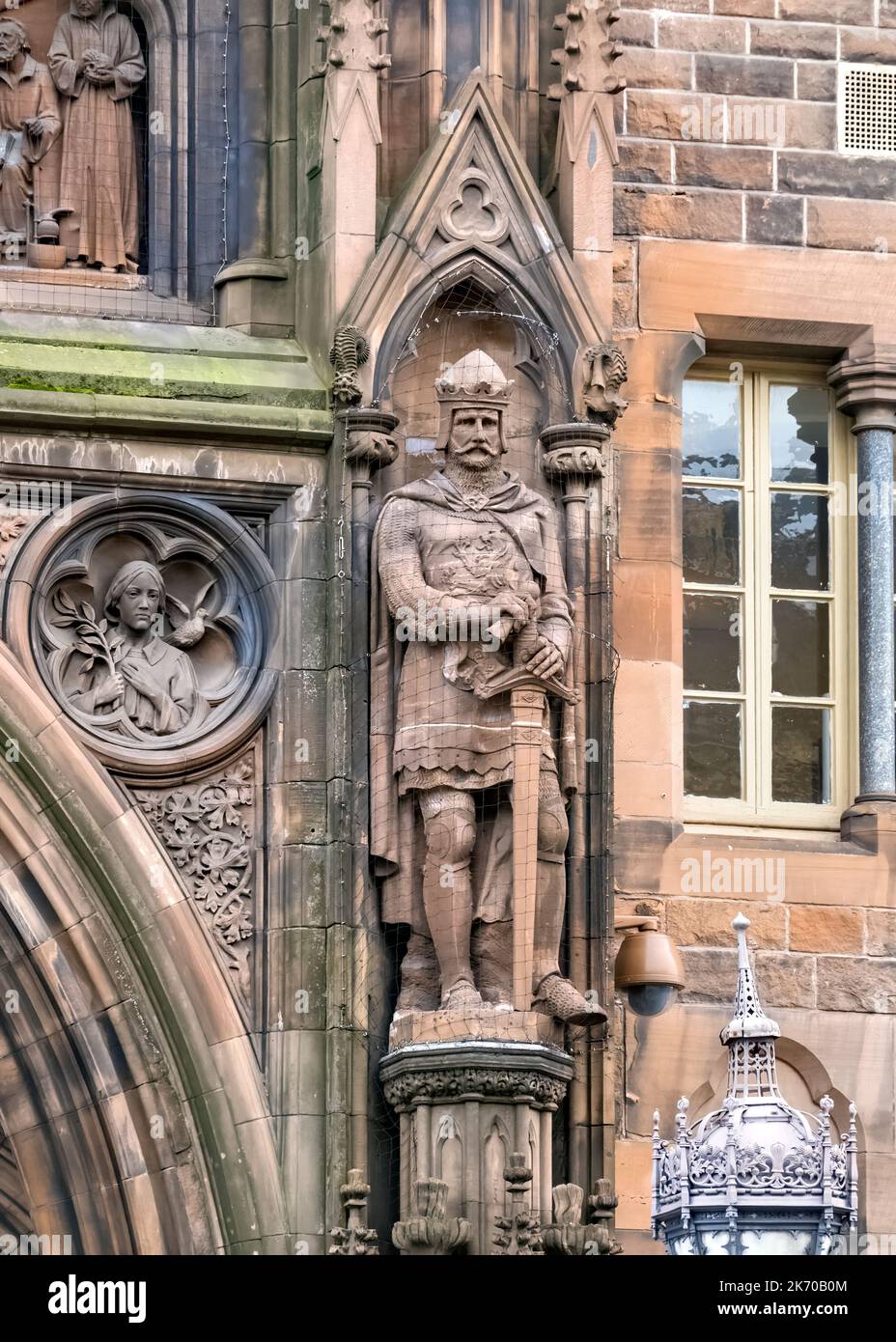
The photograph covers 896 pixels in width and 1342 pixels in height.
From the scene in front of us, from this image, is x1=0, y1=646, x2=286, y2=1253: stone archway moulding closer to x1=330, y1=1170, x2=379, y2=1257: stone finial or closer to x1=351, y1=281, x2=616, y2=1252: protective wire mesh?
x1=330, y1=1170, x2=379, y2=1257: stone finial

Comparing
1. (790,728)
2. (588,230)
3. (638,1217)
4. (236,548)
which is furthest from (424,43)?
(638,1217)

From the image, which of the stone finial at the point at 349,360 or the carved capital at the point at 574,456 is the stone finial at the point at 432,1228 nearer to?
the carved capital at the point at 574,456

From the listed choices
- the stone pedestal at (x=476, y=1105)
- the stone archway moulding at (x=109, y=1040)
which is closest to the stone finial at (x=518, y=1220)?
the stone pedestal at (x=476, y=1105)

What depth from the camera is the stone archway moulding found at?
16297 mm

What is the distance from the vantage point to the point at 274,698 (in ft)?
55.4

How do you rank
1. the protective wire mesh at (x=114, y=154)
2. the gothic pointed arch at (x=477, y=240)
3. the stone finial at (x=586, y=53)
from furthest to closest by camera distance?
the protective wire mesh at (x=114, y=154) → the stone finial at (x=586, y=53) → the gothic pointed arch at (x=477, y=240)

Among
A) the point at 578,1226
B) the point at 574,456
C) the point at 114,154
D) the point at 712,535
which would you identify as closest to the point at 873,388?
the point at 712,535

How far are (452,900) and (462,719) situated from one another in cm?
69

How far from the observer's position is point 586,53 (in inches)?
683

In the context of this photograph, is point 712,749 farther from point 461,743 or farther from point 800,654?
point 461,743

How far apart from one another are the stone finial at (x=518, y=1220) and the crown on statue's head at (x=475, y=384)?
9.71ft

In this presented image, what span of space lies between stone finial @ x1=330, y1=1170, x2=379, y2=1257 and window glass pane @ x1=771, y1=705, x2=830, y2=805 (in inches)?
117

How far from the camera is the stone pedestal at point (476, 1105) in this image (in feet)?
52.6

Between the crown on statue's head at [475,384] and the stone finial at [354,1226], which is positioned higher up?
the crown on statue's head at [475,384]
